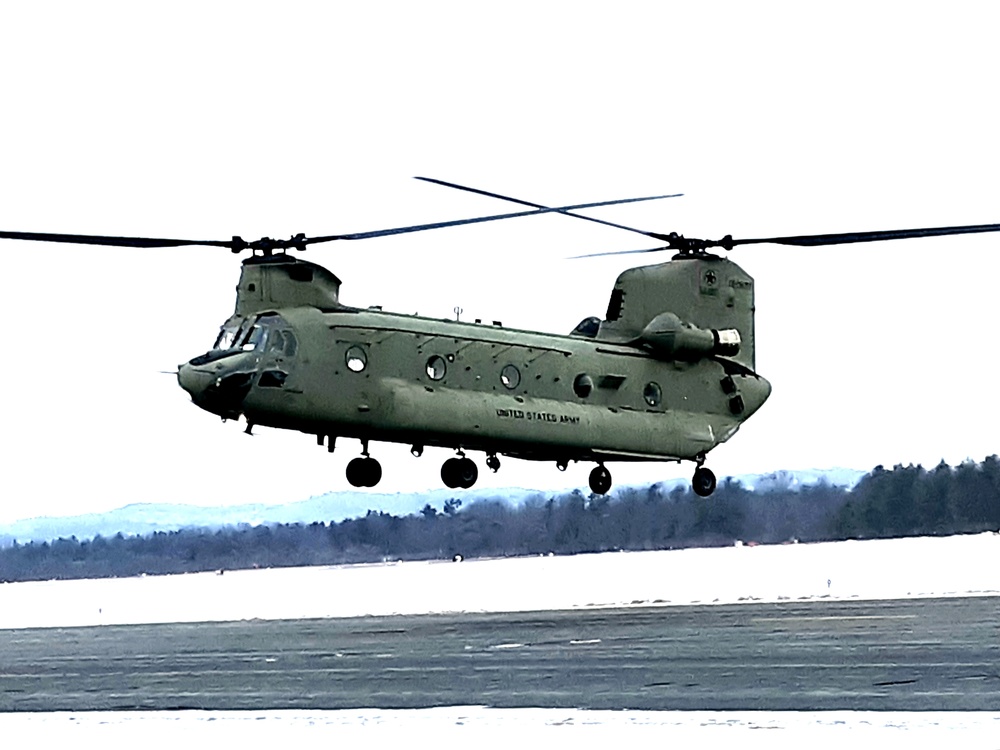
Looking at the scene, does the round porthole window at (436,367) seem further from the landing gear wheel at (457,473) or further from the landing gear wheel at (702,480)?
the landing gear wheel at (702,480)

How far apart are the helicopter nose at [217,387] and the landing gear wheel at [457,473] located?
5.43 metres

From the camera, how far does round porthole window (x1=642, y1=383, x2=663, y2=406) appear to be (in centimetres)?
4097

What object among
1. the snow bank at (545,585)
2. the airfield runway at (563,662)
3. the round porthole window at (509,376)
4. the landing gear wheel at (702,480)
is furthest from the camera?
the snow bank at (545,585)

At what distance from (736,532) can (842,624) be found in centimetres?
4936

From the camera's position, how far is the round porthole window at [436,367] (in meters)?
37.1

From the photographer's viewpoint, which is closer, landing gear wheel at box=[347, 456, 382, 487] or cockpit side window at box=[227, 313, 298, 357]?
cockpit side window at box=[227, 313, 298, 357]

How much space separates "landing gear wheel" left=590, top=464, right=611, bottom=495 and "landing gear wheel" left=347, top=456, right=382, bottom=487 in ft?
19.0

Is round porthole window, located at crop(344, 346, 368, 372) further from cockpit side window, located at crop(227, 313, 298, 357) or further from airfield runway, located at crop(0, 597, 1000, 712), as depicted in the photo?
airfield runway, located at crop(0, 597, 1000, 712)

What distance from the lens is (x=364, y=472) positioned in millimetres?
37656

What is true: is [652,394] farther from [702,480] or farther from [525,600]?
[525,600]

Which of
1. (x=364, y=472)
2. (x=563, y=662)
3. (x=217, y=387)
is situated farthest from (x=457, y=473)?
(x=563, y=662)

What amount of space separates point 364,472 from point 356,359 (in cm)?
280

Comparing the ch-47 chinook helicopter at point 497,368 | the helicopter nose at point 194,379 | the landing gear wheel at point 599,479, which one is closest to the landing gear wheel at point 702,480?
the ch-47 chinook helicopter at point 497,368

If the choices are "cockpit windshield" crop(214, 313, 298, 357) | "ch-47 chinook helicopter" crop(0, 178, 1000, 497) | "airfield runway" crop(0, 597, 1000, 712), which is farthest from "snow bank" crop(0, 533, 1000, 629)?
"cockpit windshield" crop(214, 313, 298, 357)
